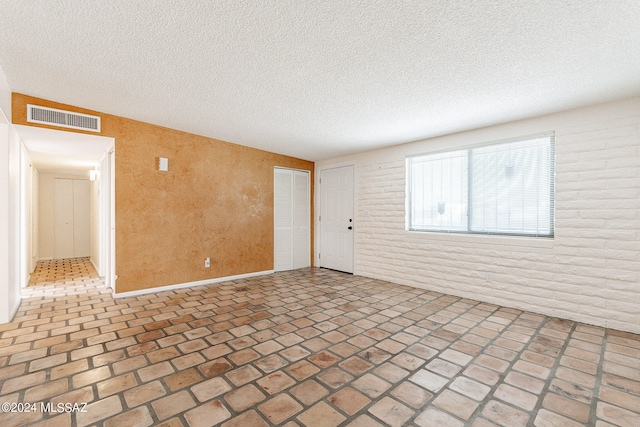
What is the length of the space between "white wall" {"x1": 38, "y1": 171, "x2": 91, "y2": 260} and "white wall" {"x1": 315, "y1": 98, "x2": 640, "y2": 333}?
823 cm

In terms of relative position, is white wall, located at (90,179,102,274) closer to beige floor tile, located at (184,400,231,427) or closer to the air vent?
the air vent

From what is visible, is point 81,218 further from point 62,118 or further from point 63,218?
Answer: point 62,118

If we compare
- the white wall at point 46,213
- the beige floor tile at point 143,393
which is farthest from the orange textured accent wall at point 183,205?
the white wall at point 46,213

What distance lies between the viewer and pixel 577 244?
3127 millimetres

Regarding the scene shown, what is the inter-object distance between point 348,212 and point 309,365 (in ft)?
12.2

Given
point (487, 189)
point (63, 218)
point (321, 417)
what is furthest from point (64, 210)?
point (487, 189)

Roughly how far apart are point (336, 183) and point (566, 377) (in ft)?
14.7

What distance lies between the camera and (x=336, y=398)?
1789mm

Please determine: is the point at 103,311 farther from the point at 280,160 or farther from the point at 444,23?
the point at 444,23

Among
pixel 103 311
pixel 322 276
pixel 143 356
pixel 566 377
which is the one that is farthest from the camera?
pixel 322 276

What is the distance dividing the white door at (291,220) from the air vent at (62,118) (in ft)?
9.48

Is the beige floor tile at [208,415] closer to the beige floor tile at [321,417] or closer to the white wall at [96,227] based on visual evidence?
the beige floor tile at [321,417]

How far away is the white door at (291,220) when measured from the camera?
5.75m

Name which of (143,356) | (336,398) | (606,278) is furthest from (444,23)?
(143,356)
